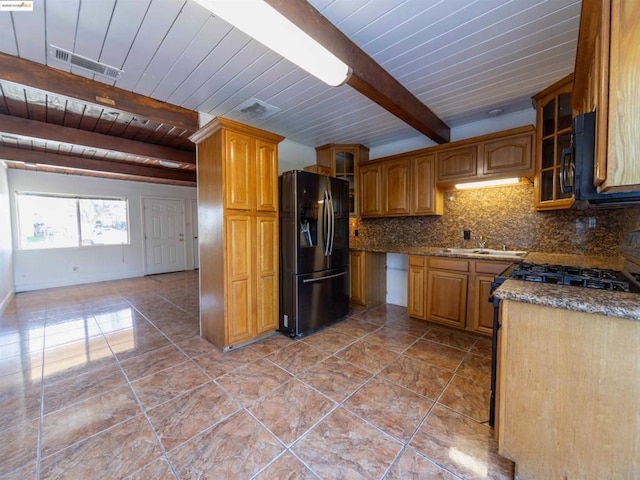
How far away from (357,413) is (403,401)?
35 cm

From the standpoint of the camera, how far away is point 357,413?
1652 millimetres

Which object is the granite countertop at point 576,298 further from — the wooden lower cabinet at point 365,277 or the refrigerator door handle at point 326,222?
the wooden lower cabinet at point 365,277

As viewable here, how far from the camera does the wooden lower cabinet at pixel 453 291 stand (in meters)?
2.65

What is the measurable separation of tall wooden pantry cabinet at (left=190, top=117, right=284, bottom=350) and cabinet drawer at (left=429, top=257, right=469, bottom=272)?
1.82 metres

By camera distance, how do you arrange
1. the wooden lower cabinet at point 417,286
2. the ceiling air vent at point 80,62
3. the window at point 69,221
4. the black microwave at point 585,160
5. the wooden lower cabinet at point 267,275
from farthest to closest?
the window at point 69,221 < the wooden lower cabinet at point 417,286 < the wooden lower cabinet at point 267,275 < the ceiling air vent at point 80,62 < the black microwave at point 585,160

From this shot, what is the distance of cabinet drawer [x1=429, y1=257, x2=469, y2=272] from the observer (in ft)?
9.07

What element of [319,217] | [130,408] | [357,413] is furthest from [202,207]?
[357,413]

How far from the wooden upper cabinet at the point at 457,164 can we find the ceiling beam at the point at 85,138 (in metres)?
3.83

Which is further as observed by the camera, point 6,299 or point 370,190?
point 6,299

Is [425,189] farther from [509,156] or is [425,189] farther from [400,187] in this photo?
[509,156]

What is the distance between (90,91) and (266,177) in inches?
63.2

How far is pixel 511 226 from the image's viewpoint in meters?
2.97

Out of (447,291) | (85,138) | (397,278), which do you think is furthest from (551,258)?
(85,138)

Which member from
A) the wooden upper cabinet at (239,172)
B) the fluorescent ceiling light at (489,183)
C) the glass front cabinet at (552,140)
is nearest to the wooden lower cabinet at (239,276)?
the wooden upper cabinet at (239,172)
